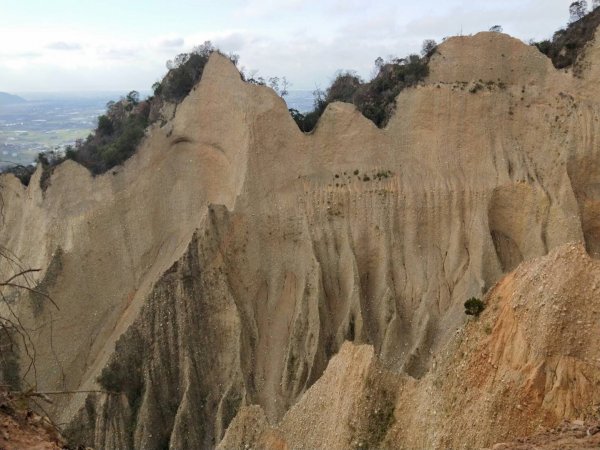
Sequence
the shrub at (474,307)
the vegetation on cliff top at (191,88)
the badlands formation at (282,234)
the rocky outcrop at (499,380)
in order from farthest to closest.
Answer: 1. the vegetation on cliff top at (191,88)
2. the badlands formation at (282,234)
3. the shrub at (474,307)
4. the rocky outcrop at (499,380)

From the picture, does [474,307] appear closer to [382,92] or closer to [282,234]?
[282,234]

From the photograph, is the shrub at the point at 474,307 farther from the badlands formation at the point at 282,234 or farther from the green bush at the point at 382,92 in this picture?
the green bush at the point at 382,92

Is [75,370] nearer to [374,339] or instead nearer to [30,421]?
[374,339]

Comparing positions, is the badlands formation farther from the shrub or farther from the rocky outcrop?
the shrub

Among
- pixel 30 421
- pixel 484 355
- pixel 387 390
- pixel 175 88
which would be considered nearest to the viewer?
pixel 30 421

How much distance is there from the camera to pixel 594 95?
1013 inches

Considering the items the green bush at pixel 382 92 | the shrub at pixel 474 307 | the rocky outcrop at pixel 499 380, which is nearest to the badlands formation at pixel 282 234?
the green bush at pixel 382 92

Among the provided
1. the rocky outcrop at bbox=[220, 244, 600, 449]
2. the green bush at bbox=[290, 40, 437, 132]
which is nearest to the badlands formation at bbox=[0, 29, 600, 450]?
the green bush at bbox=[290, 40, 437, 132]

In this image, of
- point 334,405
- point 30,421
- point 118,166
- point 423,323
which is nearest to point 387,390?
point 334,405

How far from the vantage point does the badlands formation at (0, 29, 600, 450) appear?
23.3m

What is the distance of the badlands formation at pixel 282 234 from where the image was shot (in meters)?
23.3

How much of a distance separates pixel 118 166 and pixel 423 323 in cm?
1523

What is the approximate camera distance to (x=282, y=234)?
25.7 metres

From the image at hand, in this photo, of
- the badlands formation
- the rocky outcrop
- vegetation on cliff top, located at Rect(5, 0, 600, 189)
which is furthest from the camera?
vegetation on cliff top, located at Rect(5, 0, 600, 189)
